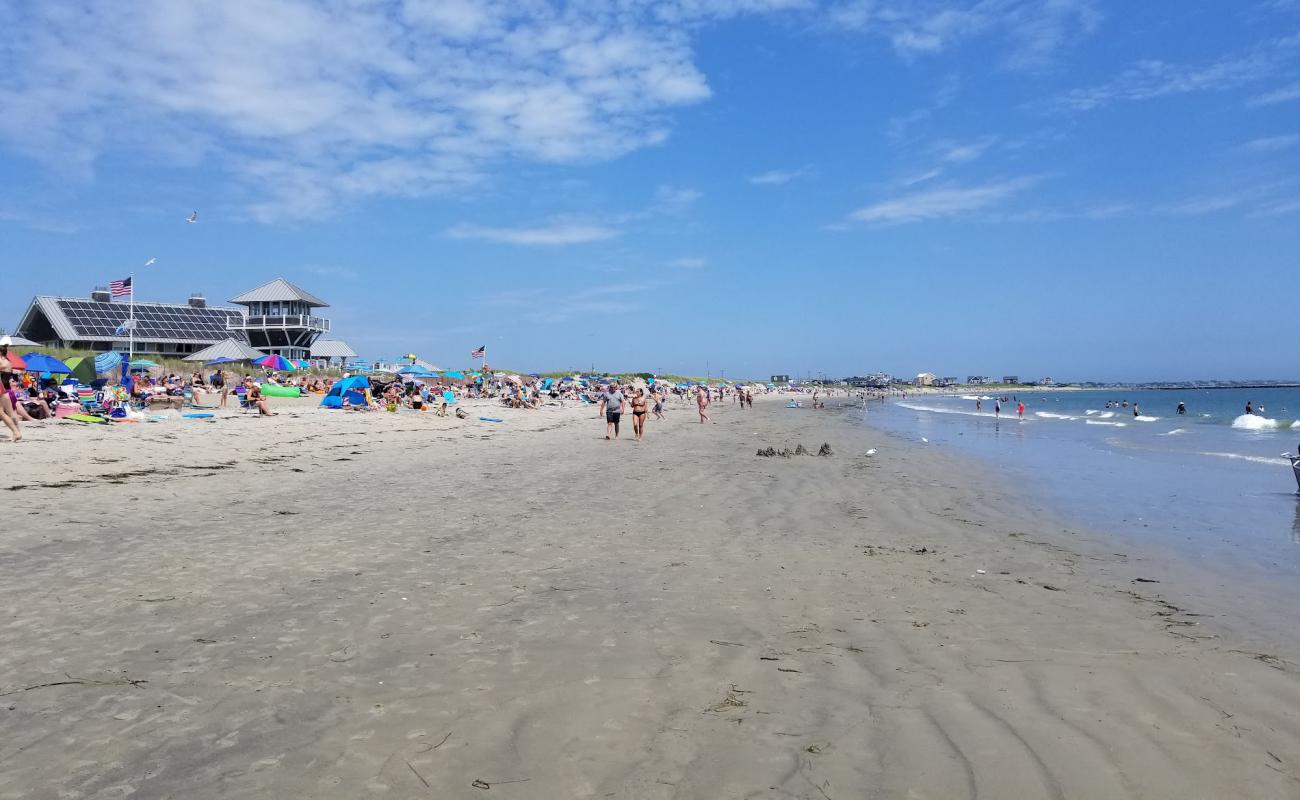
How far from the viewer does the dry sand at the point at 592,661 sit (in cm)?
284

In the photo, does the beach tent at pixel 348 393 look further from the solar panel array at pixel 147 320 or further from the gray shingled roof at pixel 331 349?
the gray shingled roof at pixel 331 349

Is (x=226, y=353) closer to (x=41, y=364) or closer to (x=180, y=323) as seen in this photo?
(x=180, y=323)

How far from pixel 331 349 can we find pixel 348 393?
141 feet

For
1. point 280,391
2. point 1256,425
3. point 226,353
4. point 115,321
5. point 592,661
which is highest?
point 115,321

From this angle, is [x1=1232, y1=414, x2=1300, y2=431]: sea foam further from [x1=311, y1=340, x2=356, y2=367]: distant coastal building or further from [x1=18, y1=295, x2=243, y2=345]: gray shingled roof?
[x1=18, y1=295, x2=243, y2=345]: gray shingled roof

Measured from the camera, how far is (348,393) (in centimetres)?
2988

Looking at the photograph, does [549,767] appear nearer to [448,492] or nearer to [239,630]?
[239,630]

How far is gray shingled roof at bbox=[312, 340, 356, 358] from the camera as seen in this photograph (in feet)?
221

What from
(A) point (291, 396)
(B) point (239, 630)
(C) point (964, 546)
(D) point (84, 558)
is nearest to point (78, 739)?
(B) point (239, 630)

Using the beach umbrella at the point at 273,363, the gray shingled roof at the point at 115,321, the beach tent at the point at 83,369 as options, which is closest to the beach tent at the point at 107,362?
the beach tent at the point at 83,369

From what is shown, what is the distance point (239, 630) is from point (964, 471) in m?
14.6

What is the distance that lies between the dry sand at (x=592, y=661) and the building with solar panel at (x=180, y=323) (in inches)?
2285

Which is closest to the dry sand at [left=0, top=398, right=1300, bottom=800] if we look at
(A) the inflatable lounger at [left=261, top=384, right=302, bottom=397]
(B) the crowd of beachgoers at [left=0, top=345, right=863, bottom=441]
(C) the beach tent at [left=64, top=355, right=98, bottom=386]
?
(B) the crowd of beachgoers at [left=0, top=345, right=863, bottom=441]

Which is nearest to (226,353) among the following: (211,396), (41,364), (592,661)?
(211,396)
